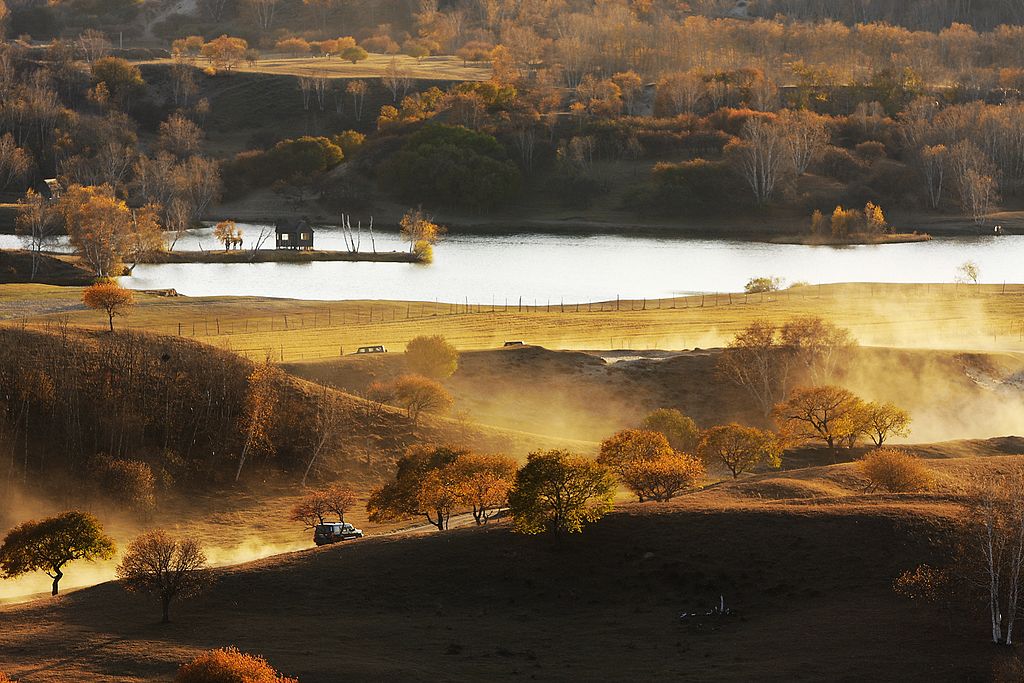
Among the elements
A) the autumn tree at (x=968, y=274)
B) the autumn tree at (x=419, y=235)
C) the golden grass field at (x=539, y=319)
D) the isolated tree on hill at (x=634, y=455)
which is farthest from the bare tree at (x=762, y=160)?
the isolated tree on hill at (x=634, y=455)

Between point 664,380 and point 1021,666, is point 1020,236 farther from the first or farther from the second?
point 1021,666

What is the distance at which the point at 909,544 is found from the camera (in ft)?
159

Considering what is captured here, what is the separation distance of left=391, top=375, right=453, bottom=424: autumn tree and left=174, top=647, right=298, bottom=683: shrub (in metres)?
38.6

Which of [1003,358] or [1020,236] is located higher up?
[1020,236]

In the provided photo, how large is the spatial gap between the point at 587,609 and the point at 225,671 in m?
14.9

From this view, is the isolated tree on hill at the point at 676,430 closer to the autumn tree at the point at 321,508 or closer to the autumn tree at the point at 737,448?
the autumn tree at the point at 737,448

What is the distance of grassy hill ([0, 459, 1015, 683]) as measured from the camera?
41156mm

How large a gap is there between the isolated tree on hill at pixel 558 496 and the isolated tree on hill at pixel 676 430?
72.3 feet

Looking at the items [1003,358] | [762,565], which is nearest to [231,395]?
[762,565]

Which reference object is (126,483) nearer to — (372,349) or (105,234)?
(372,349)

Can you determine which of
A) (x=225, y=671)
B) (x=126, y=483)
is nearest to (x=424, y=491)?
(x=126, y=483)

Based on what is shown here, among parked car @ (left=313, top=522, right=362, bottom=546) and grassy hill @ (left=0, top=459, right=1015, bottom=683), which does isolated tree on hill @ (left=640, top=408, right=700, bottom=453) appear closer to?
grassy hill @ (left=0, top=459, right=1015, bottom=683)

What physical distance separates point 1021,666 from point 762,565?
11.8m

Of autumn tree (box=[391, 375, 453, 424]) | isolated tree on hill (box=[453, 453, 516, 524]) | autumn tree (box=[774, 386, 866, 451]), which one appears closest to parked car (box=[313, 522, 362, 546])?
isolated tree on hill (box=[453, 453, 516, 524])
